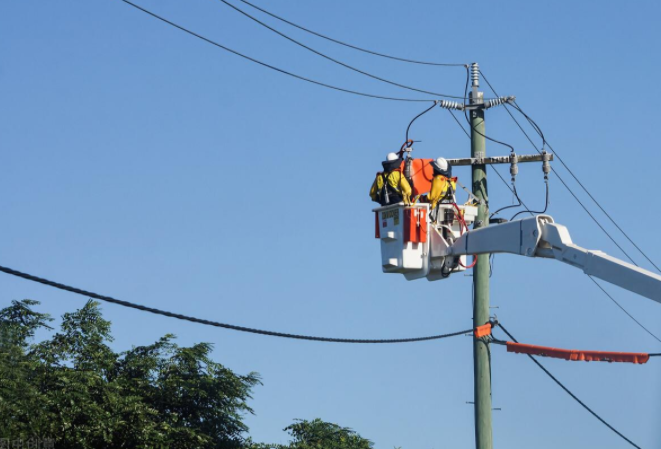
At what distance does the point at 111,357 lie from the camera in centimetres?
2702

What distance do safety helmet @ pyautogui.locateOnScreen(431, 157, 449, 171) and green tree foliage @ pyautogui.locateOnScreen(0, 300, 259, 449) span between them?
431 inches

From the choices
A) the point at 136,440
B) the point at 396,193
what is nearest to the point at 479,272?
the point at 396,193

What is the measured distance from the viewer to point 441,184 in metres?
17.0

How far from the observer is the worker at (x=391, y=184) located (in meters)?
16.7

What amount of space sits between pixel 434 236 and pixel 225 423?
12.0 metres

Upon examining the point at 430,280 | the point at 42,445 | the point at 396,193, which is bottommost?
the point at 42,445

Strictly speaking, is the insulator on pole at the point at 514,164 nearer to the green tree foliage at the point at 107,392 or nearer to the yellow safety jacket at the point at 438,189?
the yellow safety jacket at the point at 438,189

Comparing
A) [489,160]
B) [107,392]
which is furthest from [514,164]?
[107,392]

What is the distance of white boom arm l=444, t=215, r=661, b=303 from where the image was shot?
1308 cm

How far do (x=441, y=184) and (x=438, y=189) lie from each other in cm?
10

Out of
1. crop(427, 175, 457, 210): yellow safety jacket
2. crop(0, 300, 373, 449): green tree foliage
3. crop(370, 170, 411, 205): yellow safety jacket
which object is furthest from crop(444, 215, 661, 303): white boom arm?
crop(0, 300, 373, 449): green tree foliage

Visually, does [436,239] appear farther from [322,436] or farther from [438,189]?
[322,436]

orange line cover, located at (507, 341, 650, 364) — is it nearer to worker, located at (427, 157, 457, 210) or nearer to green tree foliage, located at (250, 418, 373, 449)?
worker, located at (427, 157, 457, 210)

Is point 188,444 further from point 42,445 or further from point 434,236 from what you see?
point 434,236
